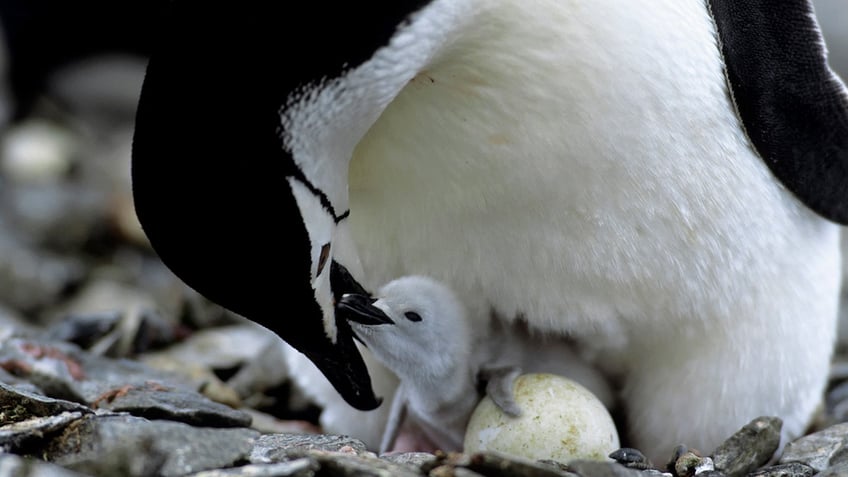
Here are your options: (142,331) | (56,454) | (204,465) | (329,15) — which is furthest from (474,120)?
(142,331)

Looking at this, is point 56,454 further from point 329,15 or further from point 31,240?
point 31,240

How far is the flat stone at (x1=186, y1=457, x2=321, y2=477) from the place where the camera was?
5.32 feet

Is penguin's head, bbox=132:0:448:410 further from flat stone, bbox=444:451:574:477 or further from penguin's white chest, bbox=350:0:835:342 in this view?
flat stone, bbox=444:451:574:477

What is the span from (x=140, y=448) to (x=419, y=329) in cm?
76

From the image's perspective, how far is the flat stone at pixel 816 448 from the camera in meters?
2.22

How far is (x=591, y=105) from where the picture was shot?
6.59 ft

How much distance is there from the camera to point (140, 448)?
66.1 inches

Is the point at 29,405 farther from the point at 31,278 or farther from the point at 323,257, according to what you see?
the point at 31,278

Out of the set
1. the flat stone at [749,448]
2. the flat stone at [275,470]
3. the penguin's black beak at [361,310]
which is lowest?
the flat stone at [749,448]

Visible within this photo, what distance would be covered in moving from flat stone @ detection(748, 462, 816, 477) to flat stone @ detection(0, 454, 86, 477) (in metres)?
1.22

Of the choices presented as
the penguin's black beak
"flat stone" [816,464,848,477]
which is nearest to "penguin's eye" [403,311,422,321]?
the penguin's black beak

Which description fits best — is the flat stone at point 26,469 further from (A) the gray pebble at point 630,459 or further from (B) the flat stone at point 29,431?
(A) the gray pebble at point 630,459

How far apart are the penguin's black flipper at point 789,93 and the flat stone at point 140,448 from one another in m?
1.12

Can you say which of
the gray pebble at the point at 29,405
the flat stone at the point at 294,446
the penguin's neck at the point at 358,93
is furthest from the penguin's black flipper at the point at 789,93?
the gray pebble at the point at 29,405
